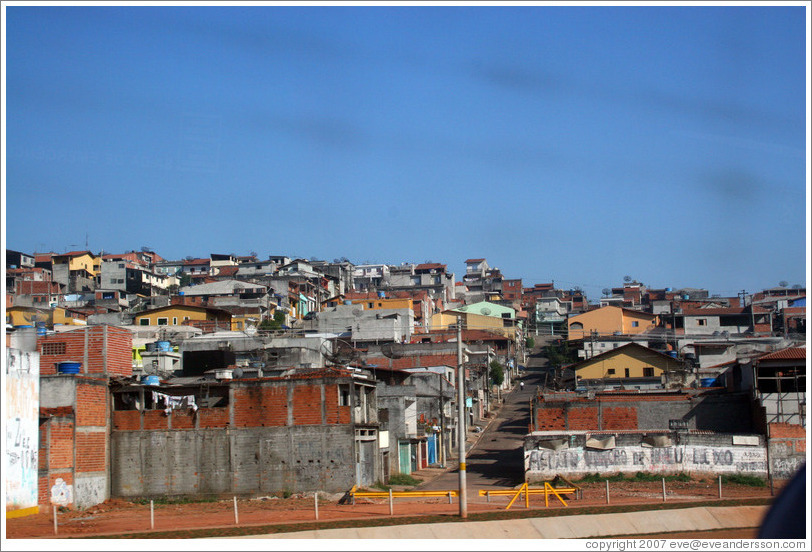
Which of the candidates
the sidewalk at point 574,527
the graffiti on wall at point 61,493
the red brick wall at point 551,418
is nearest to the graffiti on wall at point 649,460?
the red brick wall at point 551,418

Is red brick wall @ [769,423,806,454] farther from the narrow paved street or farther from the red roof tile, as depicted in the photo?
the narrow paved street

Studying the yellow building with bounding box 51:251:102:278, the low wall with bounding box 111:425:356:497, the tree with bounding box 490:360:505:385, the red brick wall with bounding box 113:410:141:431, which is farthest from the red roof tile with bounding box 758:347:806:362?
the yellow building with bounding box 51:251:102:278

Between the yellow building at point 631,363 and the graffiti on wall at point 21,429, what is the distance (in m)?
43.5

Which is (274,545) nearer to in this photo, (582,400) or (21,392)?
(21,392)

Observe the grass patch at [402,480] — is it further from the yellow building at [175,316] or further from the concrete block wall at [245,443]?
the yellow building at [175,316]

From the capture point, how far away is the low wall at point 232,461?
3538 centimetres

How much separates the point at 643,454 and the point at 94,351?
24.3 m

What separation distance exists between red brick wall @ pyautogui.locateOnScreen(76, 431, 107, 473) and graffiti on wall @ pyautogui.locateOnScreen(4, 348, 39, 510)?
3174 mm

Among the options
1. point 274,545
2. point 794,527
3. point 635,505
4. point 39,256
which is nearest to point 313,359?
point 635,505

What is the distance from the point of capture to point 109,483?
36.2 metres

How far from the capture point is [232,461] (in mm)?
35938

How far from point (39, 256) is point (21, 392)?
99506mm

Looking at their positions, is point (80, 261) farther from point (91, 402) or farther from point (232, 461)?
point (232, 461)

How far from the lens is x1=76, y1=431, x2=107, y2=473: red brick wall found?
33844 mm
